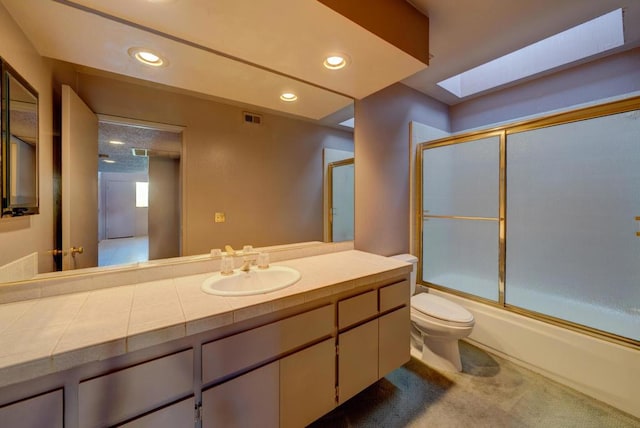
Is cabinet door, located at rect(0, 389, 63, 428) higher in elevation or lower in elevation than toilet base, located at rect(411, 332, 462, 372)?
higher

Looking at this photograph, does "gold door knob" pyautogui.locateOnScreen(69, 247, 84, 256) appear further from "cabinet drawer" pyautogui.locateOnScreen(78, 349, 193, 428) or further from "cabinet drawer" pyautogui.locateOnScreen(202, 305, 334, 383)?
"cabinet drawer" pyautogui.locateOnScreen(202, 305, 334, 383)

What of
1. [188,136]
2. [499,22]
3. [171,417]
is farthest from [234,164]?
[499,22]

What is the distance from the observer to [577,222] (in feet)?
7.31

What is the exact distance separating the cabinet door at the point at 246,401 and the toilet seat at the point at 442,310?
126 centimetres

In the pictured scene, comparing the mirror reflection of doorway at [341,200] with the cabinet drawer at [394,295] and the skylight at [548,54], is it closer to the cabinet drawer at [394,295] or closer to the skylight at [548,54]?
the cabinet drawer at [394,295]

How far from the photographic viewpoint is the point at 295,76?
65.1 inches

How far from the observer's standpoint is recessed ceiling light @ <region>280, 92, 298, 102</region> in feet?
5.72

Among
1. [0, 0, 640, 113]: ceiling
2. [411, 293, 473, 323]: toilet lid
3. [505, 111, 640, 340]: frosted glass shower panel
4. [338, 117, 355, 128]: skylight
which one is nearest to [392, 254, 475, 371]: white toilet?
[411, 293, 473, 323]: toilet lid

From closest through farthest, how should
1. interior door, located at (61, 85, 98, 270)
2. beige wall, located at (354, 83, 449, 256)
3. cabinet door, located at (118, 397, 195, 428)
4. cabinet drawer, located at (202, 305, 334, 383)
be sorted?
1. cabinet door, located at (118, 397, 195, 428)
2. cabinet drawer, located at (202, 305, 334, 383)
3. interior door, located at (61, 85, 98, 270)
4. beige wall, located at (354, 83, 449, 256)

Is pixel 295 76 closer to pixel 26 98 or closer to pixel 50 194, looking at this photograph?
pixel 26 98

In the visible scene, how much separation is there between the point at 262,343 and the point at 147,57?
1.56m

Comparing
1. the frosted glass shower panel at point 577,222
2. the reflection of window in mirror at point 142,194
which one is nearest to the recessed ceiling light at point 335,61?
the reflection of window in mirror at point 142,194

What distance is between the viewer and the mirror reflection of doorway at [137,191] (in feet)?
4.15

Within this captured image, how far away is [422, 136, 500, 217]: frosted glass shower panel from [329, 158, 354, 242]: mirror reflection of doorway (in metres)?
1.00
